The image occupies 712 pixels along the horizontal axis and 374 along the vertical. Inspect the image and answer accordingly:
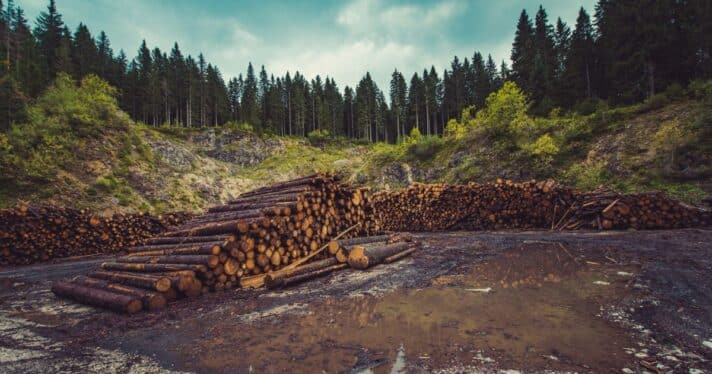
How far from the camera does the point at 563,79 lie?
3469 cm

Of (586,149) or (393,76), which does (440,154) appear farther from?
(393,76)

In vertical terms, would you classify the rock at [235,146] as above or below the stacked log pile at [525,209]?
above

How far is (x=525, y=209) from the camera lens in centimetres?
1243

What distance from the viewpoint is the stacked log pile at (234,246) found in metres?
4.91

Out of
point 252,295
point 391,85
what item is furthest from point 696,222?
point 391,85

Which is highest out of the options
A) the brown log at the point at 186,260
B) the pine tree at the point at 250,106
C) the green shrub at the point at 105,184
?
the pine tree at the point at 250,106

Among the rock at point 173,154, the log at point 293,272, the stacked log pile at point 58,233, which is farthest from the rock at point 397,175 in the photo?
the rock at point 173,154

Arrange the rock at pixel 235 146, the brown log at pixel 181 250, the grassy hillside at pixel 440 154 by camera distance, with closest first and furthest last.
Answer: the brown log at pixel 181 250 → the grassy hillside at pixel 440 154 → the rock at pixel 235 146

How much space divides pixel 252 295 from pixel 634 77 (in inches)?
1482

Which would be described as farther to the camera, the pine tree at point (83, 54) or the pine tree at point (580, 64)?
the pine tree at point (83, 54)

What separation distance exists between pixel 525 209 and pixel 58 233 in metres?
17.9

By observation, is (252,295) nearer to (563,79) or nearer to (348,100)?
(563,79)

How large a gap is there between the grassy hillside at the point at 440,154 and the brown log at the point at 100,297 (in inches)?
557

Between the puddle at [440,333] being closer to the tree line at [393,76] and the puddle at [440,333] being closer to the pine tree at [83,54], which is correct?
the tree line at [393,76]
